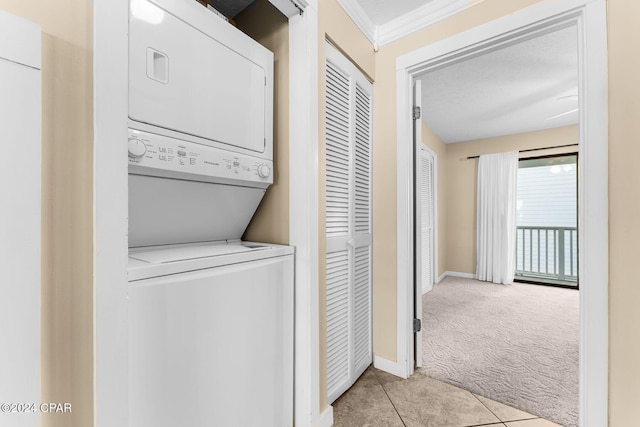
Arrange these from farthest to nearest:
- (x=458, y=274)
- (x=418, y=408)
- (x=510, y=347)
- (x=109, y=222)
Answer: (x=458, y=274) < (x=510, y=347) < (x=418, y=408) < (x=109, y=222)

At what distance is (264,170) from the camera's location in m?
1.25

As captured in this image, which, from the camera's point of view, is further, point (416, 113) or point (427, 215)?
point (427, 215)

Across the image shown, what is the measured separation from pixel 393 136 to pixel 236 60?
1.22m

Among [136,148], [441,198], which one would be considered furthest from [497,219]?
[136,148]

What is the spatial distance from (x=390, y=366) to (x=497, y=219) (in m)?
3.91

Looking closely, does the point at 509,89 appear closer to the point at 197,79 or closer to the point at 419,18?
the point at 419,18

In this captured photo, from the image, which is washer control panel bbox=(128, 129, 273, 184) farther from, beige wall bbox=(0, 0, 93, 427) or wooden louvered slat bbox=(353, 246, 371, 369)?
wooden louvered slat bbox=(353, 246, 371, 369)

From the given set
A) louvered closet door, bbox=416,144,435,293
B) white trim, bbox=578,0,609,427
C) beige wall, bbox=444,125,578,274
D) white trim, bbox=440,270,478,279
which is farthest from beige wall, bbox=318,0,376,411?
beige wall, bbox=444,125,578,274

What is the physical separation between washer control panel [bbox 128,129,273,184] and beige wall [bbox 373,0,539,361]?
3.45 ft

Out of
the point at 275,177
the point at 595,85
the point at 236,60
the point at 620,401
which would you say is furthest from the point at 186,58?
the point at 620,401

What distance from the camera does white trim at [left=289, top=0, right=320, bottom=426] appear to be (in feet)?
4.33

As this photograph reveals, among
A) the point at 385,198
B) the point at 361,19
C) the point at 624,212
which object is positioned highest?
the point at 361,19

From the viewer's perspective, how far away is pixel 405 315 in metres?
1.93

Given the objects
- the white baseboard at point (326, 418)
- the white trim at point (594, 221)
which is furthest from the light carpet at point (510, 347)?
the white baseboard at point (326, 418)
